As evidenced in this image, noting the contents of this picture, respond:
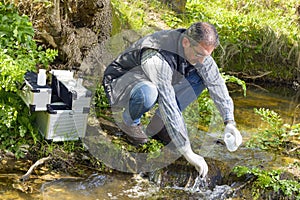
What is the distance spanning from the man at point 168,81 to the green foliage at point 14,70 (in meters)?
0.63

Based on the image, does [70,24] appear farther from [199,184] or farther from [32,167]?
[199,184]

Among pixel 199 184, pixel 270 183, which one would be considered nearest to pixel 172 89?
pixel 199 184

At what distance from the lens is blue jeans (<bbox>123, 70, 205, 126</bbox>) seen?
291cm

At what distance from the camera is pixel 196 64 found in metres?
3.11

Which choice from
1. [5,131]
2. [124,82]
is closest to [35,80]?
[5,131]

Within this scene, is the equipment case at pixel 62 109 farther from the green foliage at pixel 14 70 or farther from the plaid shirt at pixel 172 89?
the plaid shirt at pixel 172 89

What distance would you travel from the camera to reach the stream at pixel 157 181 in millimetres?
2764

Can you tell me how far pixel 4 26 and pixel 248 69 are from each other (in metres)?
4.36

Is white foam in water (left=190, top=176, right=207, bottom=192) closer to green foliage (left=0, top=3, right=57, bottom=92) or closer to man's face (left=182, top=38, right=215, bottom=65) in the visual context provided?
man's face (left=182, top=38, right=215, bottom=65)

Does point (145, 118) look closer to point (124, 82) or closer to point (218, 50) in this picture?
point (124, 82)

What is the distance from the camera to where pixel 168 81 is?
2809mm

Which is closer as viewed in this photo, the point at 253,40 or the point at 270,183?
the point at 270,183

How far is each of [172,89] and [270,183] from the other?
3.36ft

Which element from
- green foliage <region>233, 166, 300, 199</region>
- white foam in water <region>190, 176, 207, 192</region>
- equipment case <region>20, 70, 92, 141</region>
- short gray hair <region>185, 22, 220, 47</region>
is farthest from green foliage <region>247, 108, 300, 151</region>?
equipment case <region>20, 70, 92, 141</region>
